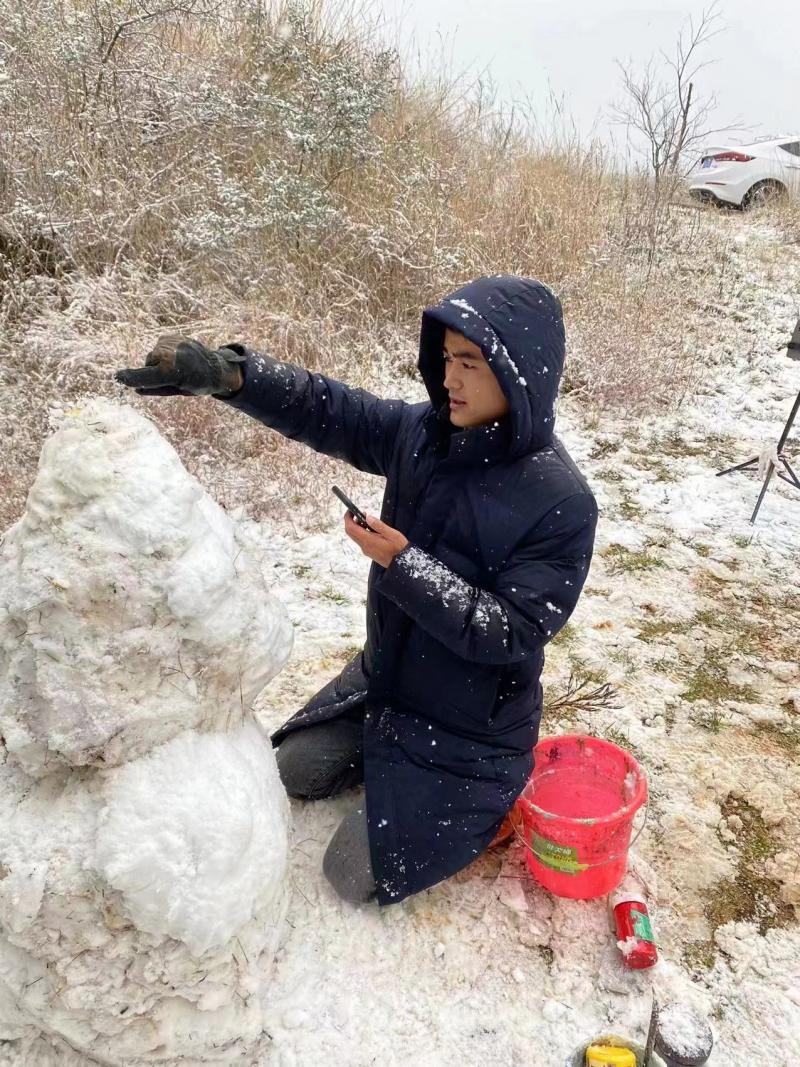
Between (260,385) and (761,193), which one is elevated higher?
(761,193)

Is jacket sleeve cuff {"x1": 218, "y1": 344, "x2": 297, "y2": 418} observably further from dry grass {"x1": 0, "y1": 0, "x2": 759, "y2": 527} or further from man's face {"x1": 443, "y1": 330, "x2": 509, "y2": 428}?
dry grass {"x1": 0, "y1": 0, "x2": 759, "y2": 527}

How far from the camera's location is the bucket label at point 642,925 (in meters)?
1.61

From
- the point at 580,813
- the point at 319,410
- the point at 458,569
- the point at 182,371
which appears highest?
the point at 182,371

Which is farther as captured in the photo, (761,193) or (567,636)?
(761,193)

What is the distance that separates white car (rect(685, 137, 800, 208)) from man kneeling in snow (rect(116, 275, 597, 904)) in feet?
26.5

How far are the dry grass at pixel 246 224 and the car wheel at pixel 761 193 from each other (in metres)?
4.05

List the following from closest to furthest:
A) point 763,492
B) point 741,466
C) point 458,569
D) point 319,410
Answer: point 458,569 → point 319,410 → point 763,492 → point 741,466

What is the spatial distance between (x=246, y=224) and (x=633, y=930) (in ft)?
11.7

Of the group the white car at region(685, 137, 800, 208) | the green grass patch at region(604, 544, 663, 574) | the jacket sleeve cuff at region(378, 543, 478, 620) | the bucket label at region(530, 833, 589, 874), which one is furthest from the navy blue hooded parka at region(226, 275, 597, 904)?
the white car at region(685, 137, 800, 208)

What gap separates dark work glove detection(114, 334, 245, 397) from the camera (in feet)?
4.83

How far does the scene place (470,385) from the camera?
1.52m

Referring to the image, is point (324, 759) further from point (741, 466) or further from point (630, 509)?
point (741, 466)

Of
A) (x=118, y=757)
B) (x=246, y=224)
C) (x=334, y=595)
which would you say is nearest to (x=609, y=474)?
(x=334, y=595)

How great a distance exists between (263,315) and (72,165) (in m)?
1.19
